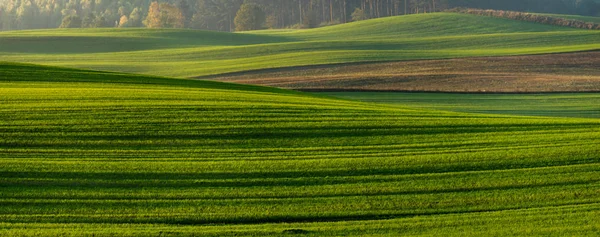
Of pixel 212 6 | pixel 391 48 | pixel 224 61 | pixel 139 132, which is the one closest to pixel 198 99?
pixel 139 132

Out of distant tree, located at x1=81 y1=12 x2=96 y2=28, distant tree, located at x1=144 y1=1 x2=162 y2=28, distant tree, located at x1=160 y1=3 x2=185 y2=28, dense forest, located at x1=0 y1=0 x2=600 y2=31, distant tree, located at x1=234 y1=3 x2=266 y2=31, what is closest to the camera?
distant tree, located at x1=160 y1=3 x2=185 y2=28

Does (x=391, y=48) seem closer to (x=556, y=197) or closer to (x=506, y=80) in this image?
(x=506, y=80)

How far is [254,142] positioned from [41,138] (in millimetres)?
3503

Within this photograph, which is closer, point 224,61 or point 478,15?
point 224,61

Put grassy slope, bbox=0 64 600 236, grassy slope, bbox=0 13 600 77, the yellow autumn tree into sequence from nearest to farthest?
1. grassy slope, bbox=0 64 600 236
2. grassy slope, bbox=0 13 600 77
3. the yellow autumn tree

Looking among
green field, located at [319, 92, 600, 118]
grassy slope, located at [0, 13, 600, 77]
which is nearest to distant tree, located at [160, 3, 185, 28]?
grassy slope, located at [0, 13, 600, 77]

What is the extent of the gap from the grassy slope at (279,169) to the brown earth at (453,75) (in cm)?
1491

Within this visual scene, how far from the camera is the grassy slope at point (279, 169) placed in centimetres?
883

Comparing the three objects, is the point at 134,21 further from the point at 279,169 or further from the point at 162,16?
the point at 279,169

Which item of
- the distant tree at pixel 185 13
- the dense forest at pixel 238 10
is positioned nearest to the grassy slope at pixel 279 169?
the dense forest at pixel 238 10

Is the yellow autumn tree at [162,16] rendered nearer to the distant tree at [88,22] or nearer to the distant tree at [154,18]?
the distant tree at [154,18]

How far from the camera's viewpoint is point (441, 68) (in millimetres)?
38719

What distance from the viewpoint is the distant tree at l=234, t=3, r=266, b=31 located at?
4021 inches

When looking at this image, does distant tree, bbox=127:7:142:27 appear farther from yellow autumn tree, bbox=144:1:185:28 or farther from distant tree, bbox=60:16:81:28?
distant tree, bbox=60:16:81:28
